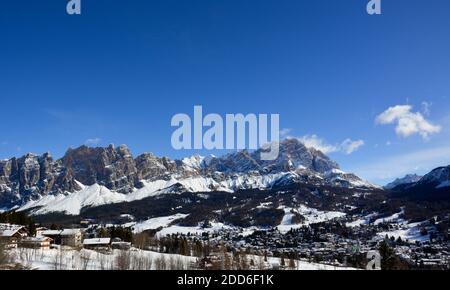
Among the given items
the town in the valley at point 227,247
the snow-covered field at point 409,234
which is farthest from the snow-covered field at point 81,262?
the snow-covered field at point 409,234

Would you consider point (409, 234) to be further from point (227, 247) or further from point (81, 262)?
point (81, 262)

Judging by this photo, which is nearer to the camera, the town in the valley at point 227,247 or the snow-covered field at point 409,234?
the town in the valley at point 227,247

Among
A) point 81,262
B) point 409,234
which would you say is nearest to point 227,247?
point 81,262

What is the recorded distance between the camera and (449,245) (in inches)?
4304

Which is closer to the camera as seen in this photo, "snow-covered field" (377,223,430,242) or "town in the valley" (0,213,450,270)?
"town in the valley" (0,213,450,270)

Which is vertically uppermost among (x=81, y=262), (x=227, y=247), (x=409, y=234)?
(x=81, y=262)

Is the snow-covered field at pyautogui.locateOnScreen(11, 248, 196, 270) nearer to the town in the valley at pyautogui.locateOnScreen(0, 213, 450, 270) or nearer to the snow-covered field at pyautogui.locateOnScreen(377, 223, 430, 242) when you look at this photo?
the town in the valley at pyautogui.locateOnScreen(0, 213, 450, 270)

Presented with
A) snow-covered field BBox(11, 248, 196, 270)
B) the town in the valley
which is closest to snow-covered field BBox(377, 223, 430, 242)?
the town in the valley

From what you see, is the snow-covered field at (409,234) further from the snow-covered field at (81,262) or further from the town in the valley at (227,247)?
the snow-covered field at (81,262)
